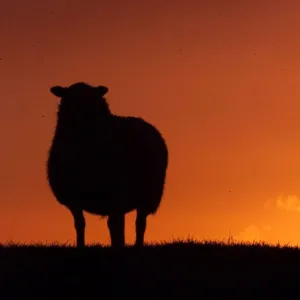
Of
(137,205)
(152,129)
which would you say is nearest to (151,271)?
(137,205)

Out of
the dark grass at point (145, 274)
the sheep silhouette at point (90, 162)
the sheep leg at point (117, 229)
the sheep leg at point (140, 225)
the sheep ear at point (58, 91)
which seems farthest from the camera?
the sheep leg at point (140, 225)

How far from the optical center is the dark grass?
1096 cm

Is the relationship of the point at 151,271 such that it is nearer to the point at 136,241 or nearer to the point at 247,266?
the point at 247,266

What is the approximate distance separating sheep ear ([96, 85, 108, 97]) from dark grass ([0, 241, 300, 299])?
10.2 feet

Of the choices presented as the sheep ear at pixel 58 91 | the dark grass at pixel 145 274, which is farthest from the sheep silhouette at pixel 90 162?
the dark grass at pixel 145 274

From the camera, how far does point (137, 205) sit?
1588 centimetres

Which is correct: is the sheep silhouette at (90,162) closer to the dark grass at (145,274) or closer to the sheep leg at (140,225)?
the sheep leg at (140,225)

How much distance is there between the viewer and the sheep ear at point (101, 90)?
15.1 meters

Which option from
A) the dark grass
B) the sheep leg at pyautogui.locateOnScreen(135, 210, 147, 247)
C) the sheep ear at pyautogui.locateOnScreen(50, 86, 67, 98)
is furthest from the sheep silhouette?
the dark grass

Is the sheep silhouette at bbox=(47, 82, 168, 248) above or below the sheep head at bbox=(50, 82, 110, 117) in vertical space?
below

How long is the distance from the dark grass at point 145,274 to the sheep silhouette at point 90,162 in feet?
5.59

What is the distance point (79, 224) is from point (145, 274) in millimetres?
3504

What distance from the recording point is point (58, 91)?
15.1 m

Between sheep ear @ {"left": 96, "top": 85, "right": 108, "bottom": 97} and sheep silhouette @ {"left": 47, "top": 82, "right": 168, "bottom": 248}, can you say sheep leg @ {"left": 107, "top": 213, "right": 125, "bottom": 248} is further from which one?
sheep ear @ {"left": 96, "top": 85, "right": 108, "bottom": 97}
